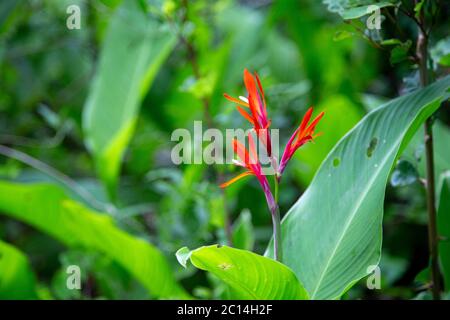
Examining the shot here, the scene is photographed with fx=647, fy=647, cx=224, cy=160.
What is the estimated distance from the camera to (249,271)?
736mm

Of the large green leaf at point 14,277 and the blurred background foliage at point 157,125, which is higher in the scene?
the blurred background foliage at point 157,125

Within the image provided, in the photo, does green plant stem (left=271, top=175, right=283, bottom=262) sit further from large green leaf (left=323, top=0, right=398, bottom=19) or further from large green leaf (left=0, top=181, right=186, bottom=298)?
large green leaf (left=0, top=181, right=186, bottom=298)

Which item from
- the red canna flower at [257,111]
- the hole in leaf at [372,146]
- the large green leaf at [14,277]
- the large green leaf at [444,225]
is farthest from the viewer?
the large green leaf at [14,277]

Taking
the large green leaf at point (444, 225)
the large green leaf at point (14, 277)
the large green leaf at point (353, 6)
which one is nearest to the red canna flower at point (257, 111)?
the large green leaf at point (353, 6)

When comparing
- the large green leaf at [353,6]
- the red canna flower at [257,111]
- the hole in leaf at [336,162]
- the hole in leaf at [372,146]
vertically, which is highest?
the large green leaf at [353,6]

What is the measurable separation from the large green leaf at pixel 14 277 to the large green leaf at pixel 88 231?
13 centimetres

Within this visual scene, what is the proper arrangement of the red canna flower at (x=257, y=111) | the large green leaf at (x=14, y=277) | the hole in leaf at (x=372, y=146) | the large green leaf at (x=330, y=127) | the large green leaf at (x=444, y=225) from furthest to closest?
1. the large green leaf at (x=330, y=127)
2. the large green leaf at (x=14, y=277)
3. the large green leaf at (x=444, y=225)
4. the hole in leaf at (x=372, y=146)
5. the red canna flower at (x=257, y=111)

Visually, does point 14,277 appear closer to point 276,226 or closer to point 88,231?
point 88,231

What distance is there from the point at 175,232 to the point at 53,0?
1.10 meters

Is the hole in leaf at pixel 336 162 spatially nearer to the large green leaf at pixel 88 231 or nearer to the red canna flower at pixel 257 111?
the red canna flower at pixel 257 111

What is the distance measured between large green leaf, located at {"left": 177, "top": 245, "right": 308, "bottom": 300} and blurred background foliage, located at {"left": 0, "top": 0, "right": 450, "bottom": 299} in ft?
0.67

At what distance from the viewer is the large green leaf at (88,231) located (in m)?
1.17

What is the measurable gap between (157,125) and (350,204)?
1.14 metres
